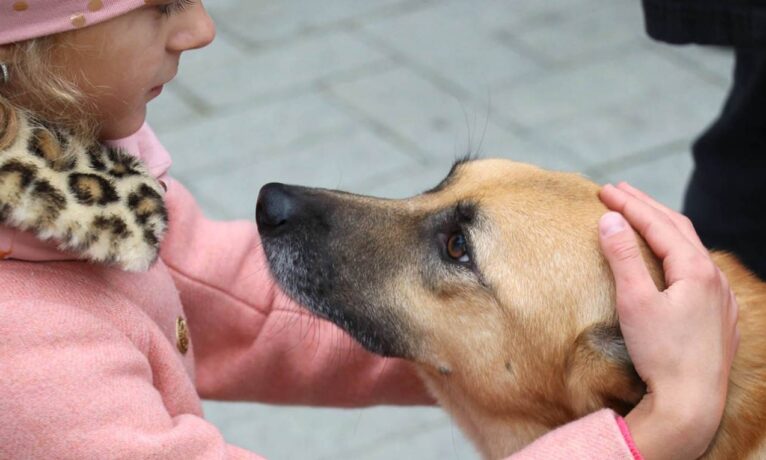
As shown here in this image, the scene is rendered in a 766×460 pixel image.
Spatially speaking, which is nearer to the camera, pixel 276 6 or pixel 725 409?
pixel 725 409

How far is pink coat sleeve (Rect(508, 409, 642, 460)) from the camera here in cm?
200

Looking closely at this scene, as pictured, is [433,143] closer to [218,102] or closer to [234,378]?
[218,102]

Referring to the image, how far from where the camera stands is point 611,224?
217cm

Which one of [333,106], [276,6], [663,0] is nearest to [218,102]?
[333,106]

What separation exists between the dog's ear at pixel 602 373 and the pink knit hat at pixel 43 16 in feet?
3.51

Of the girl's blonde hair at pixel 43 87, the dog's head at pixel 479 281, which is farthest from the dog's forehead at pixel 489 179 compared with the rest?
the girl's blonde hair at pixel 43 87

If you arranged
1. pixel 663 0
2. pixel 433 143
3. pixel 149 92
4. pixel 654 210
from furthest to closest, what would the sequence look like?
pixel 433 143 → pixel 663 0 → pixel 654 210 → pixel 149 92

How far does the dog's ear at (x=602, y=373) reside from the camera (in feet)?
7.20

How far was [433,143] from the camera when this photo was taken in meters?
5.21

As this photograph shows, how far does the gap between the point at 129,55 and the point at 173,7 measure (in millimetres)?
114

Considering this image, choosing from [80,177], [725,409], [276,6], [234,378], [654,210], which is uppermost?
[80,177]

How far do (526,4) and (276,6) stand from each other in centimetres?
132

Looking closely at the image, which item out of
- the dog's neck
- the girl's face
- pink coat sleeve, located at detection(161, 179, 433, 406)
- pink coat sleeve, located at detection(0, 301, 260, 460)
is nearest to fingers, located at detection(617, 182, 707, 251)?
the dog's neck

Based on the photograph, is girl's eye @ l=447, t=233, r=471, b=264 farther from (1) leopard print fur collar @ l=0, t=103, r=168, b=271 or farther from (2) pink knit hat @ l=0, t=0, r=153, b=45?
(2) pink knit hat @ l=0, t=0, r=153, b=45
